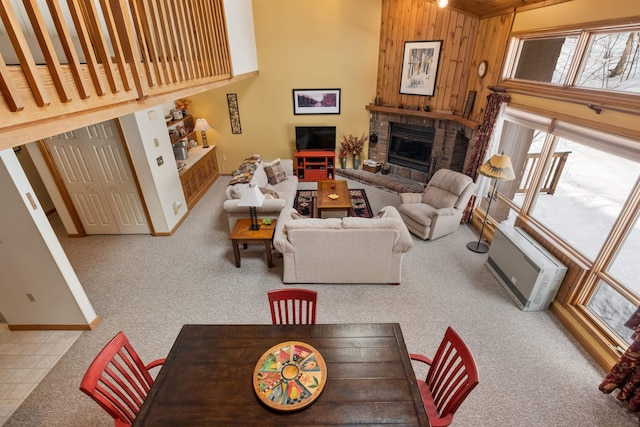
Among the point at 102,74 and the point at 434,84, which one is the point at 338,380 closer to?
the point at 102,74

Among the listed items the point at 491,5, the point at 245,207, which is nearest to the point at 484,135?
the point at 491,5

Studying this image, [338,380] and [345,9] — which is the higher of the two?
[345,9]

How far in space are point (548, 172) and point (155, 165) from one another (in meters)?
5.59

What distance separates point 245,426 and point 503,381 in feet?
7.88

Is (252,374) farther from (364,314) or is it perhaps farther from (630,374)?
(630,374)

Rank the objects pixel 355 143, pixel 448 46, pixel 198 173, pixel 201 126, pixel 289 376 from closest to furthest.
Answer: pixel 289 376
pixel 448 46
pixel 198 173
pixel 201 126
pixel 355 143

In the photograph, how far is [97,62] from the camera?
231cm

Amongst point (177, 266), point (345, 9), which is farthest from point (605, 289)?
point (345, 9)

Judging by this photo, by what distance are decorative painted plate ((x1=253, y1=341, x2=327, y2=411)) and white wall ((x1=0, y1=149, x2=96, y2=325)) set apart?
8.25ft

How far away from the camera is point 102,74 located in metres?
1.90

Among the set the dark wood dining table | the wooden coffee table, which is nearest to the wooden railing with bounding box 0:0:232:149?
the dark wood dining table

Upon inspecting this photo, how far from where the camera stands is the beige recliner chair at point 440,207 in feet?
15.3

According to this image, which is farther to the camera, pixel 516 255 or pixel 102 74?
pixel 516 255

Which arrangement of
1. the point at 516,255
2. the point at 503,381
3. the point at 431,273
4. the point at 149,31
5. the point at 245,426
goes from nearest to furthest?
the point at 245,426 < the point at 149,31 < the point at 503,381 < the point at 516,255 < the point at 431,273
